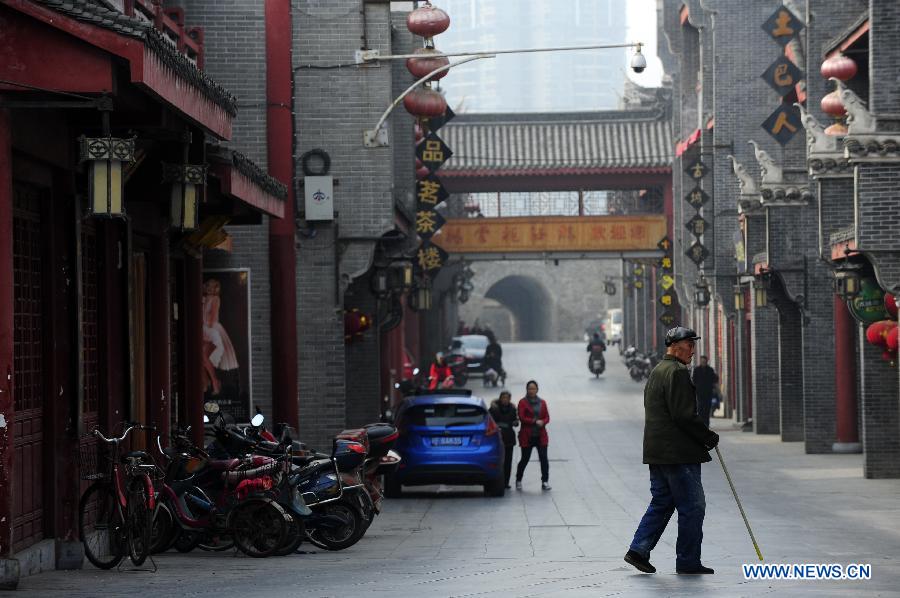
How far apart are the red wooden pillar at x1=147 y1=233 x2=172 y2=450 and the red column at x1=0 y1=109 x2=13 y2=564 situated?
5.66 metres

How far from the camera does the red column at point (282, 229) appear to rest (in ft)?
80.5

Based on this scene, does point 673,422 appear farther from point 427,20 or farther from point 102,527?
point 427,20

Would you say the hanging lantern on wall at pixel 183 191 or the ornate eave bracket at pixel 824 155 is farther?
the ornate eave bracket at pixel 824 155

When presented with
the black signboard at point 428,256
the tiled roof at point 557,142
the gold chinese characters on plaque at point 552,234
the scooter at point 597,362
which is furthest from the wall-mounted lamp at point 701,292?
the scooter at point 597,362

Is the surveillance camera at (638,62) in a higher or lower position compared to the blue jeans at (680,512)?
higher

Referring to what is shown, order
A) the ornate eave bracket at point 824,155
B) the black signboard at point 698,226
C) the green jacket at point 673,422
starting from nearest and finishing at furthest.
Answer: the green jacket at point 673,422 → the ornate eave bracket at point 824,155 → the black signboard at point 698,226

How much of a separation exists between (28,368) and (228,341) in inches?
412

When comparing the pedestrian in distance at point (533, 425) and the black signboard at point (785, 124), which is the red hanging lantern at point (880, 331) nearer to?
the pedestrian in distance at point (533, 425)

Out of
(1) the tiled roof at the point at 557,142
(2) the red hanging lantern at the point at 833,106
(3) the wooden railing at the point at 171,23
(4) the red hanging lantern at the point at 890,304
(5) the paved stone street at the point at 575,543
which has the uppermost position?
(1) the tiled roof at the point at 557,142

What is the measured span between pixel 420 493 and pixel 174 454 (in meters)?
9.66

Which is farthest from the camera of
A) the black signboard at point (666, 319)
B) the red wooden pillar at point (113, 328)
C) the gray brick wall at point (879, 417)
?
the black signboard at point (666, 319)

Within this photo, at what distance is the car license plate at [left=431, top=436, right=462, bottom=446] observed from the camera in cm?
2300

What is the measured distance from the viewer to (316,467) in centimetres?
1537

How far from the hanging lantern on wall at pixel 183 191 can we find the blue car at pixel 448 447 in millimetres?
9243
